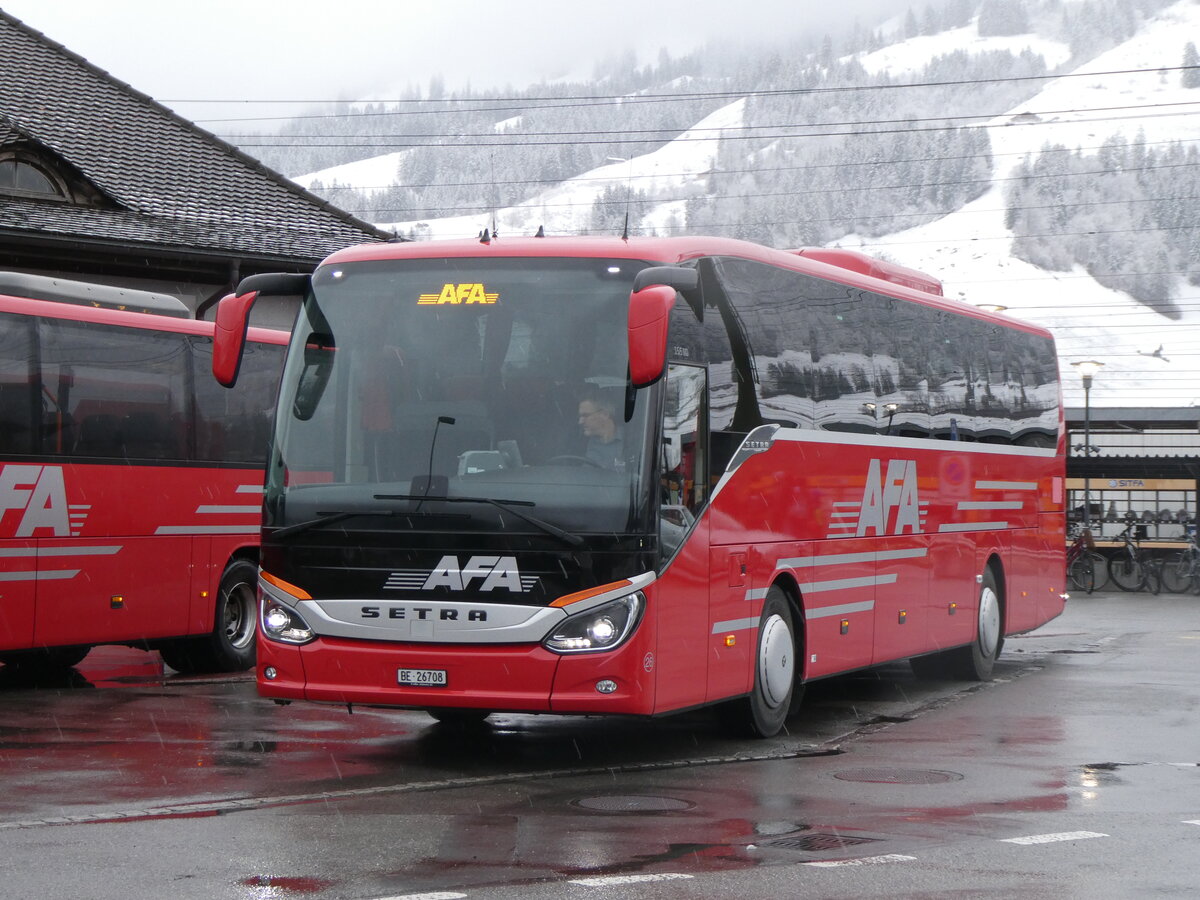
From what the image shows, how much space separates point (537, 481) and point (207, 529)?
7171mm

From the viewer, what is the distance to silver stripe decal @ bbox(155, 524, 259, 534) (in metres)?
16.2

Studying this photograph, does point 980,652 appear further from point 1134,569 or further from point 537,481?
point 1134,569

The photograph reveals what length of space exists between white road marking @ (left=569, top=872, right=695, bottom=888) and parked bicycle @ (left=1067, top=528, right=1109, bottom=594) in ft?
99.1

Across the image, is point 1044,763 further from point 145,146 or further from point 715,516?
point 145,146

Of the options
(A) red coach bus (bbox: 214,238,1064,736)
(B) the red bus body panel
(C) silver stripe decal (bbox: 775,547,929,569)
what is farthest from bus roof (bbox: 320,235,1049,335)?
(B) the red bus body panel

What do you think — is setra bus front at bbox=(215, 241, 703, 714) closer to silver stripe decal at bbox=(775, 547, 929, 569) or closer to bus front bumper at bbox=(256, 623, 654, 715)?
bus front bumper at bbox=(256, 623, 654, 715)

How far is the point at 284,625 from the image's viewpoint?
10.9 m

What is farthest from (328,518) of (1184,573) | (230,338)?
(1184,573)

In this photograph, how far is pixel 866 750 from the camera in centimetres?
1223

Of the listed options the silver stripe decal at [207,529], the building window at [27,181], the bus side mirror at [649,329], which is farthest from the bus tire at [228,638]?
the building window at [27,181]

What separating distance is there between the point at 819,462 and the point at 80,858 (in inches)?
273

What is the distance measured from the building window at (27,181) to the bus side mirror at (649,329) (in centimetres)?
1772

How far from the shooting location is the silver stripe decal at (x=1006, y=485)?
56.7 feet

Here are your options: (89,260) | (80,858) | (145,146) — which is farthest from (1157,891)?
(145,146)
